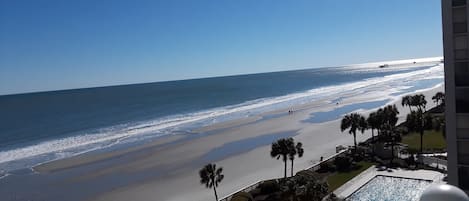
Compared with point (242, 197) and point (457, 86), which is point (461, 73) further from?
point (242, 197)

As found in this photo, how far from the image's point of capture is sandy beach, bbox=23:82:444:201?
3186 cm

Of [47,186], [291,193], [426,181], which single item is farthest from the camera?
[47,186]

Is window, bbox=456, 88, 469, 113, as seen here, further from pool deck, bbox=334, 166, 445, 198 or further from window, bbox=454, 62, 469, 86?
pool deck, bbox=334, 166, 445, 198

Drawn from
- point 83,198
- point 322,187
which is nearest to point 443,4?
point 322,187

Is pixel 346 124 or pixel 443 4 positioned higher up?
pixel 443 4

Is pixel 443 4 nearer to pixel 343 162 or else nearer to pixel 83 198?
pixel 343 162

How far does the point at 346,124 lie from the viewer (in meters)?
39.0

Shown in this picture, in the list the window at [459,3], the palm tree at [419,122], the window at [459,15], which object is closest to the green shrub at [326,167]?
the palm tree at [419,122]

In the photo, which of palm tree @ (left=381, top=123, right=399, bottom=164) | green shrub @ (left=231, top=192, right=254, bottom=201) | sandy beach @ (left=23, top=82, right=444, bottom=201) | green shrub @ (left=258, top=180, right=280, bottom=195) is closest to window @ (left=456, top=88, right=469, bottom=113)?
green shrub @ (left=231, top=192, right=254, bottom=201)

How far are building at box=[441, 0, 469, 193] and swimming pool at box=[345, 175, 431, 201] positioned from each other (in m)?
10.4

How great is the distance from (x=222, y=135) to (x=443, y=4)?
1674 inches

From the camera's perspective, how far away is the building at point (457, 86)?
12727mm

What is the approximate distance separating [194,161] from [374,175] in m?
18.5

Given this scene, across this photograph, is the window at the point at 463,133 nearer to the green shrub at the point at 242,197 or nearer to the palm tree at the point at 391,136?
the green shrub at the point at 242,197
